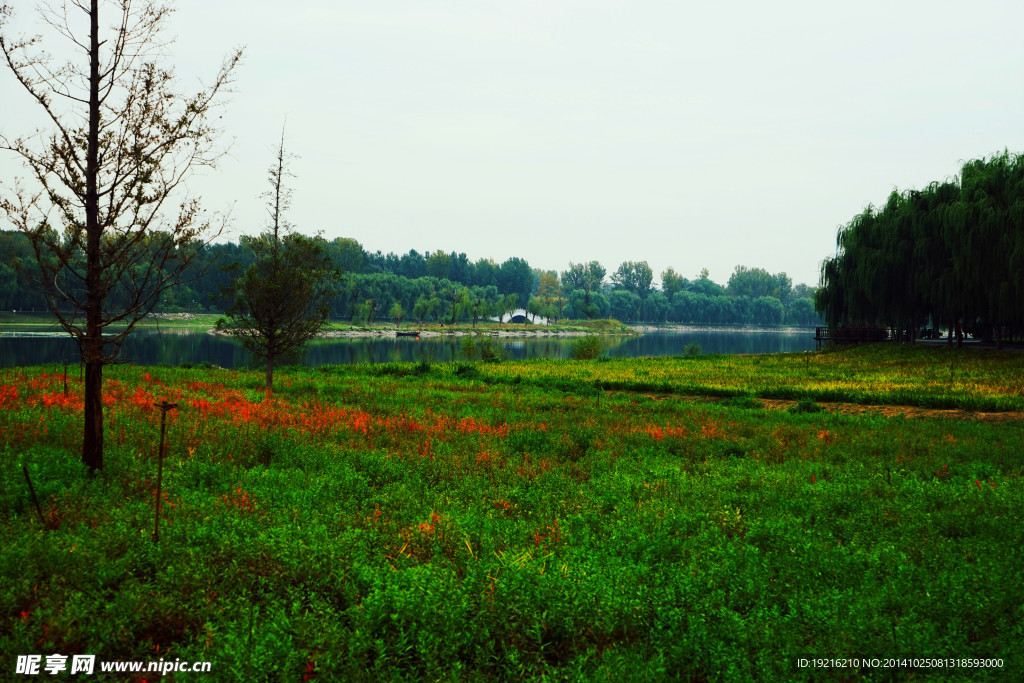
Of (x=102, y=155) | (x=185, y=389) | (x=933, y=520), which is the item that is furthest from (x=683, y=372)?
(x=102, y=155)

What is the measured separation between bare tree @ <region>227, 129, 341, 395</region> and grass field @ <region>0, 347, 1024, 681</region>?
912 cm

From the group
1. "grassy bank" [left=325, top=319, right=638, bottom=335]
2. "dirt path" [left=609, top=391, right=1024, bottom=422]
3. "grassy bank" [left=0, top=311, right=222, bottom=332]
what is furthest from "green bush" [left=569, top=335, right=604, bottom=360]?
"grassy bank" [left=325, top=319, right=638, bottom=335]

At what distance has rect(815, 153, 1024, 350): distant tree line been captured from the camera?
37812 millimetres

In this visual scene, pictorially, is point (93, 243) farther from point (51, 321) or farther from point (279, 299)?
point (51, 321)

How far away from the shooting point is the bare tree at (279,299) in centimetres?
2245

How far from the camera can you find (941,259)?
43.3m

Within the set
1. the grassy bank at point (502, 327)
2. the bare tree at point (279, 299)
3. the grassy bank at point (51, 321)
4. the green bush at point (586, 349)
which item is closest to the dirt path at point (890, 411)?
the bare tree at point (279, 299)

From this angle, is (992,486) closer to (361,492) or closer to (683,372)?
(361,492)

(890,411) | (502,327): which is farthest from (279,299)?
(502,327)

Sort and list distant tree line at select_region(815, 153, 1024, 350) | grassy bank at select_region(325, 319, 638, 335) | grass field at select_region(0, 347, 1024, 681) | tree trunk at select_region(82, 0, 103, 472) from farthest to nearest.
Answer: grassy bank at select_region(325, 319, 638, 335), distant tree line at select_region(815, 153, 1024, 350), tree trunk at select_region(82, 0, 103, 472), grass field at select_region(0, 347, 1024, 681)

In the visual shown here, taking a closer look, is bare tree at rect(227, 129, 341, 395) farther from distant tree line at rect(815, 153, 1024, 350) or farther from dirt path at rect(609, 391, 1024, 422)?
distant tree line at rect(815, 153, 1024, 350)

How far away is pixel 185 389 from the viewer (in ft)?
61.6

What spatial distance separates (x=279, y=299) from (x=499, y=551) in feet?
58.7

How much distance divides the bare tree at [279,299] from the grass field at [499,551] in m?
9.12
